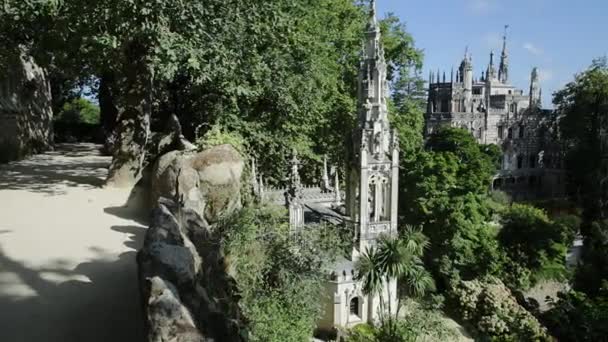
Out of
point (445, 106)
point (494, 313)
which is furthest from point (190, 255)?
point (445, 106)

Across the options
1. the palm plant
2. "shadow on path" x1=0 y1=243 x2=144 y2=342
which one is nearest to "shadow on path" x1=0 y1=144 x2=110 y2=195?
"shadow on path" x1=0 y1=243 x2=144 y2=342

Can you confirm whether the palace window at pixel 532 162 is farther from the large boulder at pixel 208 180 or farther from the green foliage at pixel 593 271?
the large boulder at pixel 208 180

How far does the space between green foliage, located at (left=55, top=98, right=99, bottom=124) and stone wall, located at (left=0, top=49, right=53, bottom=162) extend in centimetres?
1740

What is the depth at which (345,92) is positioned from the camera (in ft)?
78.2

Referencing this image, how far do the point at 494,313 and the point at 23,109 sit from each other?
65.5 ft

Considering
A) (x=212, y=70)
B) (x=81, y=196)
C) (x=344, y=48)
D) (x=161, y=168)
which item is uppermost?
(x=344, y=48)

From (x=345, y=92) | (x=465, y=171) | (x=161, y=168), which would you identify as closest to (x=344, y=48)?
(x=345, y=92)

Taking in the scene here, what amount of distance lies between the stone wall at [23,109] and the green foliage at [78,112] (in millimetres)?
17398

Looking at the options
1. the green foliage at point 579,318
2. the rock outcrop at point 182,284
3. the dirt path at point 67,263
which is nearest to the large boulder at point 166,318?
the rock outcrop at point 182,284

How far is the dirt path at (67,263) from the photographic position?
5.85 meters

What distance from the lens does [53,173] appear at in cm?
1412

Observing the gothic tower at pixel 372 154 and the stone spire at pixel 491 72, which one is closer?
the gothic tower at pixel 372 154

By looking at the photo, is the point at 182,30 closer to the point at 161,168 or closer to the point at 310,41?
the point at 161,168

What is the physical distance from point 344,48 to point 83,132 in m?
18.3
